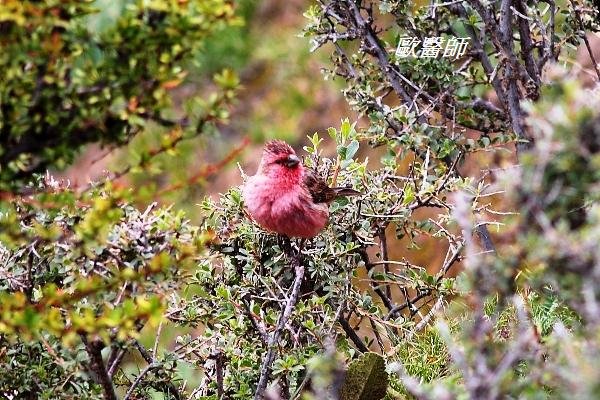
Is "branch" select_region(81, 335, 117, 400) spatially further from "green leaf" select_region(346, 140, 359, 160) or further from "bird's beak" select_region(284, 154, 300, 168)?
"bird's beak" select_region(284, 154, 300, 168)

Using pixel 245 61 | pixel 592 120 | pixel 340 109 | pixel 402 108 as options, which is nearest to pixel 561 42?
pixel 402 108

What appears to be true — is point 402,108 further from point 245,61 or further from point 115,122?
point 245,61

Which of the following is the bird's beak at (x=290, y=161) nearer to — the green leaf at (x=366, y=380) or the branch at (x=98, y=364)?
the green leaf at (x=366, y=380)

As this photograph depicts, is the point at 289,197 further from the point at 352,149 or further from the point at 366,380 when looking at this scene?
the point at 366,380

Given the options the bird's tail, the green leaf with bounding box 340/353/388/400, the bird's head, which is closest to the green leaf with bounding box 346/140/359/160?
the bird's tail

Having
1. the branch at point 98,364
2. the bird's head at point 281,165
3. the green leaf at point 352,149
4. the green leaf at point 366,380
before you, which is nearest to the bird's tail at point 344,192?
the green leaf at point 352,149

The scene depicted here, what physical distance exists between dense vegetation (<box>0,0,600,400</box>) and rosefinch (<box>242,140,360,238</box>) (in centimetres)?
6

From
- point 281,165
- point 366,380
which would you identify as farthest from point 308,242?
point 366,380

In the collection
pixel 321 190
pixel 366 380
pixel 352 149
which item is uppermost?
pixel 352 149

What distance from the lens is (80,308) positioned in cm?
246

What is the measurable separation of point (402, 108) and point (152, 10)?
5.51 feet

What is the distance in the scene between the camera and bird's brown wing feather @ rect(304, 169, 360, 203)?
3244 millimetres

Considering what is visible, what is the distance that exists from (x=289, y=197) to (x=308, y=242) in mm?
280

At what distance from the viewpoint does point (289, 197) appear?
348cm
